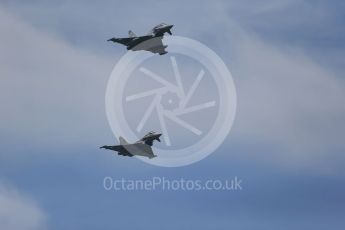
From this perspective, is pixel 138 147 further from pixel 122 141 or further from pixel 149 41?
pixel 149 41

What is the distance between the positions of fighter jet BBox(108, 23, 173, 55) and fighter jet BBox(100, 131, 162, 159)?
31.4ft

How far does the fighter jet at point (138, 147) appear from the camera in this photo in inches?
2271

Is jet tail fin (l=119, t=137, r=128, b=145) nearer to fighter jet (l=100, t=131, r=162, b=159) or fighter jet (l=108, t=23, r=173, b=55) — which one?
fighter jet (l=100, t=131, r=162, b=159)

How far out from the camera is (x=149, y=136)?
57719mm

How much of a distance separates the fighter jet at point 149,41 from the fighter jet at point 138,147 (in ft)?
31.4

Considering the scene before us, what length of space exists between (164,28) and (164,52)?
2732 mm

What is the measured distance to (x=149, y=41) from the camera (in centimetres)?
6003

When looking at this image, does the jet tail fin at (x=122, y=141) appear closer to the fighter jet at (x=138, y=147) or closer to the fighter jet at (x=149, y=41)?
the fighter jet at (x=138, y=147)

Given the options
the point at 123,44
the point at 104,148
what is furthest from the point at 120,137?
the point at 123,44

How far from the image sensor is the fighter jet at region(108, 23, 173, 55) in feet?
193

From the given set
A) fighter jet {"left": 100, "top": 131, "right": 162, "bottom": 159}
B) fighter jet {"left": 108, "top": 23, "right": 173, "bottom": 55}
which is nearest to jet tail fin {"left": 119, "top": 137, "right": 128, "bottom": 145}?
fighter jet {"left": 100, "top": 131, "right": 162, "bottom": 159}

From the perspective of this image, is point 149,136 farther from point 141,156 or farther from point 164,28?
point 164,28

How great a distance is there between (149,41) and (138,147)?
465 inches

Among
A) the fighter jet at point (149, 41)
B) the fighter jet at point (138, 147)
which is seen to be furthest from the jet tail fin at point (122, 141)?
the fighter jet at point (149, 41)
